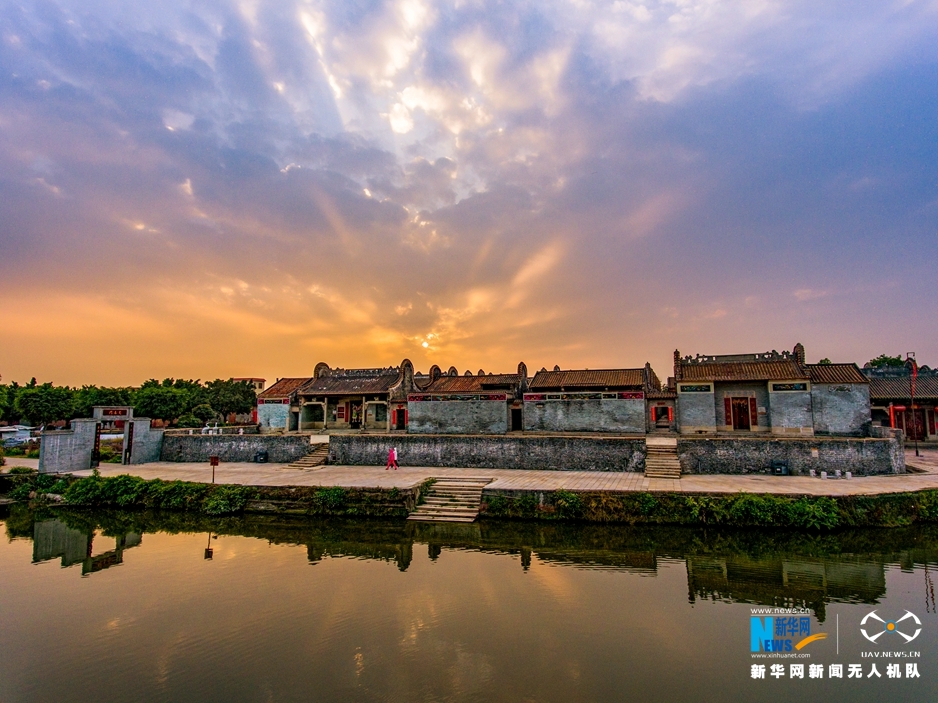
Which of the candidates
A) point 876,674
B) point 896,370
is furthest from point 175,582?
point 896,370

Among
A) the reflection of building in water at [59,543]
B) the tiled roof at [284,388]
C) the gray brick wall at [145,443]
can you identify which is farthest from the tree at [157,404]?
the reflection of building in water at [59,543]

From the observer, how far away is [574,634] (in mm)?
8164

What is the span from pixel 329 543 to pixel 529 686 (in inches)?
345

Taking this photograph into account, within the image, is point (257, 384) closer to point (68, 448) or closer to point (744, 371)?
point (68, 448)

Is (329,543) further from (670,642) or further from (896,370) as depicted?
(896,370)

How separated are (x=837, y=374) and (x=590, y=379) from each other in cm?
1122

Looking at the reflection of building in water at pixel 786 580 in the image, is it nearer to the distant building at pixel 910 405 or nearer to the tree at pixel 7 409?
the distant building at pixel 910 405

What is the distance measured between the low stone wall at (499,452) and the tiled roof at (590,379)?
6.95 meters

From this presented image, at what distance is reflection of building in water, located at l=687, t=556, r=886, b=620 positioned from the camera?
381 inches

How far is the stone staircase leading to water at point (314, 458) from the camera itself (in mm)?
22266

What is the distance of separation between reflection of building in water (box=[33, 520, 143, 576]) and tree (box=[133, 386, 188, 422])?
24.7 metres

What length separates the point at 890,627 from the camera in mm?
8391

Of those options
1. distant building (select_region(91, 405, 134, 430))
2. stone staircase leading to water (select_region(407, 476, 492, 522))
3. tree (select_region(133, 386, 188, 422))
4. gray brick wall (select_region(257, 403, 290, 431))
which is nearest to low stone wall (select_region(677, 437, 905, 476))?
stone staircase leading to water (select_region(407, 476, 492, 522))

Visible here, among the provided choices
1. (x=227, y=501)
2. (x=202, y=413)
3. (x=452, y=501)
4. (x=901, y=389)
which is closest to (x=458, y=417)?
(x=452, y=501)
